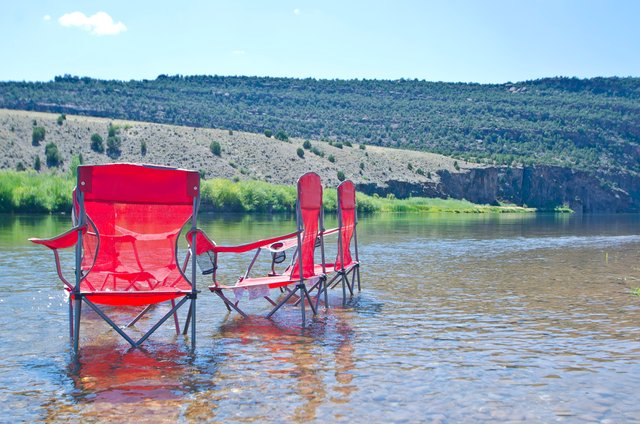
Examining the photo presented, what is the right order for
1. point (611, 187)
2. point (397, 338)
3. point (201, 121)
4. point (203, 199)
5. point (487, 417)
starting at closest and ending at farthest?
1. point (487, 417)
2. point (397, 338)
3. point (203, 199)
4. point (201, 121)
5. point (611, 187)

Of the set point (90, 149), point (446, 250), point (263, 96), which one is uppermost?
point (263, 96)

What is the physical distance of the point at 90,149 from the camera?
237ft

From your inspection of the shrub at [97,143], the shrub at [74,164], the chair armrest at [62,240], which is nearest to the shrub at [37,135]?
the shrub at [97,143]

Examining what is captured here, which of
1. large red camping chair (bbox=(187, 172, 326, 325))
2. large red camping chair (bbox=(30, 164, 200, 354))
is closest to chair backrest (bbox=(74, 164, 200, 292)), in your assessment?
large red camping chair (bbox=(30, 164, 200, 354))

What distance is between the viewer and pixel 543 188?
101750mm

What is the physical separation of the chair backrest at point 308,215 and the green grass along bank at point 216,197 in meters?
A: 38.0

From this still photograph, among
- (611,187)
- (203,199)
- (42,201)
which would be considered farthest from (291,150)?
(611,187)

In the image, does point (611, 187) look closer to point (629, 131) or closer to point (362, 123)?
point (629, 131)

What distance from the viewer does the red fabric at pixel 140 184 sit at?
24.8 feet

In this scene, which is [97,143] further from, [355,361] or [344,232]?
[355,361]

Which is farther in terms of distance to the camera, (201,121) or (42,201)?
(201,121)

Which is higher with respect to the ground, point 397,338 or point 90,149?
point 90,149

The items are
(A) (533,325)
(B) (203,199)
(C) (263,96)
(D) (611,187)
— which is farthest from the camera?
(C) (263,96)

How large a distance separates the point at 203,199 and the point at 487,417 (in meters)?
48.4
